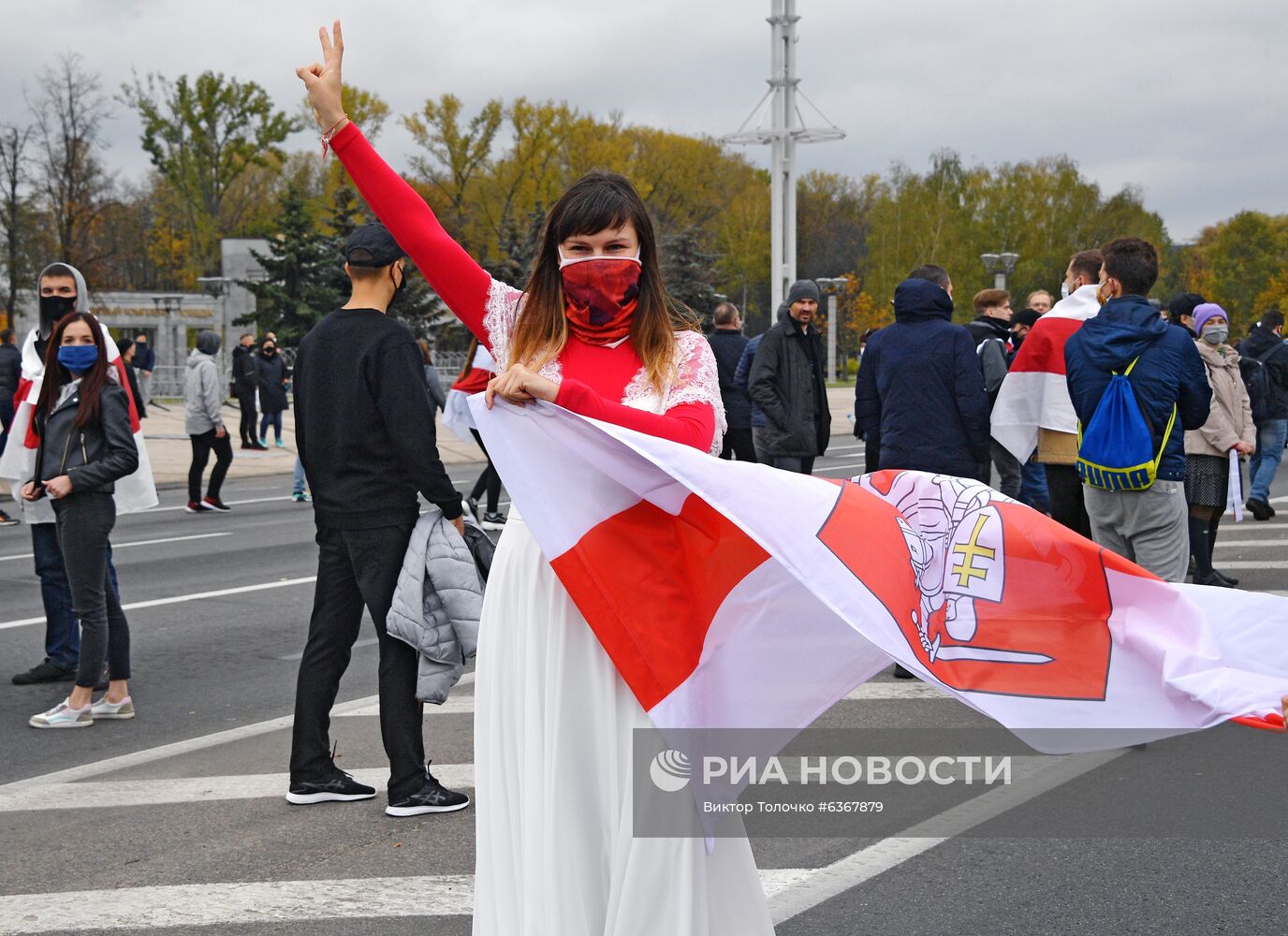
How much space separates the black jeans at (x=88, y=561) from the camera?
20.1 feet

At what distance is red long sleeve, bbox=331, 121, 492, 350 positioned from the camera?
125 inches

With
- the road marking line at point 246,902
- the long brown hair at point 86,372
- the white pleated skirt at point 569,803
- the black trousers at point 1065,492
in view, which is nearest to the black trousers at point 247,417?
the long brown hair at point 86,372

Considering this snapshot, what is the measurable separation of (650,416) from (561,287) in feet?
1.36

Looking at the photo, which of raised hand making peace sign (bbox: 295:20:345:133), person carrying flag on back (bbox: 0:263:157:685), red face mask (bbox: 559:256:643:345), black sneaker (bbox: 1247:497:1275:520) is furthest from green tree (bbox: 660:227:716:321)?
red face mask (bbox: 559:256:643:345)

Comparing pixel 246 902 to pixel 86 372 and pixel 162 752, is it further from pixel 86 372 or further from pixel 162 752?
pixel 86 372

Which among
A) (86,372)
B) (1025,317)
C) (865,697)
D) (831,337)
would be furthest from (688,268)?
(86,372)

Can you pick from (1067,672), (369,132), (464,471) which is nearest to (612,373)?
(1067,672)

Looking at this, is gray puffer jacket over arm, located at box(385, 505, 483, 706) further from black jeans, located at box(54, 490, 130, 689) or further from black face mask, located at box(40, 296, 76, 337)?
black face mask, located at box(40, 296, 76, 337)

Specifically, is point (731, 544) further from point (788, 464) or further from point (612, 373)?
point (788, 464)

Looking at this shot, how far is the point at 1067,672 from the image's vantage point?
3.14 m

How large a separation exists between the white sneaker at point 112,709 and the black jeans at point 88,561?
0.18m

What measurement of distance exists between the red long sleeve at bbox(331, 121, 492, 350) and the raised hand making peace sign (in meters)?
0.05

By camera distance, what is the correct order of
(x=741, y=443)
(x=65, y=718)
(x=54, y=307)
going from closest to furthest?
(x=65, y=718)
(x=54, y=307)
(x=741, y=443)

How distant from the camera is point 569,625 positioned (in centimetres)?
289
